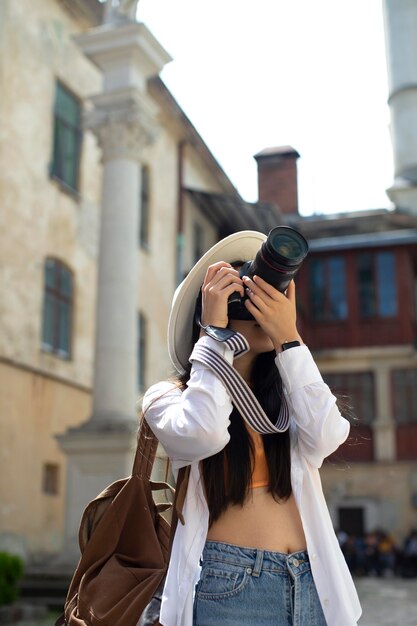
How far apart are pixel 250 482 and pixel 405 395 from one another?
22.2m

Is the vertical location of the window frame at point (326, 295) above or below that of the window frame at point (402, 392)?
above

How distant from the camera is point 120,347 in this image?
10.3 meters

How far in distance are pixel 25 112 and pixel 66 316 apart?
389cm

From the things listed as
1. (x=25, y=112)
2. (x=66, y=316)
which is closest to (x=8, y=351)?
(x=66, y=316)

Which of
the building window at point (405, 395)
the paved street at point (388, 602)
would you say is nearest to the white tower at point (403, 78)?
the building window at point (405, 395)

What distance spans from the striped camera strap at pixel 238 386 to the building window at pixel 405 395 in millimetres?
21944

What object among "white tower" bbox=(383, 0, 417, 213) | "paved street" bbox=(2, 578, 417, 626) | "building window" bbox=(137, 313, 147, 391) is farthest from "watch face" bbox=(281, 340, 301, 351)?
"white tower" bbox=(383, 0, 417, 213)

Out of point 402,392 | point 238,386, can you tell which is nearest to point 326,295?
point 402,392

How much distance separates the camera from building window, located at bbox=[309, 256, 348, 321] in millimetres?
24516

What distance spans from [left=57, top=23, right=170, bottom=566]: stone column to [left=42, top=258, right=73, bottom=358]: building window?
3993 mm

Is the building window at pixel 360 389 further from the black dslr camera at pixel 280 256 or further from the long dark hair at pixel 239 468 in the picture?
the black dslr camera at pixel 280 256

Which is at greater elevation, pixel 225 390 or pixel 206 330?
pixel 206 330

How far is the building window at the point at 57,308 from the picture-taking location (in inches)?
569

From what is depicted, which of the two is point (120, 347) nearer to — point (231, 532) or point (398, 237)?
point (231, 532)
